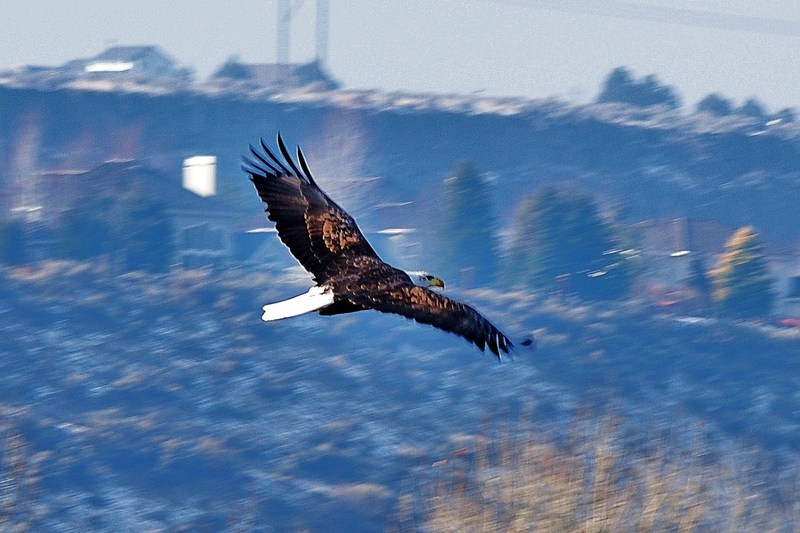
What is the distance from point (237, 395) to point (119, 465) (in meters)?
9.46

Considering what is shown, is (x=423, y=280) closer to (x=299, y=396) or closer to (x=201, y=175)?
(x=299, y=396)

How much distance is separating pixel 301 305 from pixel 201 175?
71284mm

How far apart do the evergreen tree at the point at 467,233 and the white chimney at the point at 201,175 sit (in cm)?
1229

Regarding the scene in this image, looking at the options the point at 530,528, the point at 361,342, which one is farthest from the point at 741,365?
the point at 530,528

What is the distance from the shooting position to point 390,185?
82.9 m

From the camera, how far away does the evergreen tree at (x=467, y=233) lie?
74188 mm

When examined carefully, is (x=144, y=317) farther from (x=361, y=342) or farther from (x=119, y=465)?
(x=119, y=465)

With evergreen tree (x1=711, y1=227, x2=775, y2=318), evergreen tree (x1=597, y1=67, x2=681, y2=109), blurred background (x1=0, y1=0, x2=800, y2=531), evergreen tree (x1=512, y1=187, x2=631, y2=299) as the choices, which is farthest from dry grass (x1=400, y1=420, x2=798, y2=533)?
evergreen tree (x1=597, y1=67, x2=681, y2=109)

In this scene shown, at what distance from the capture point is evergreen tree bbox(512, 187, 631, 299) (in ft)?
244

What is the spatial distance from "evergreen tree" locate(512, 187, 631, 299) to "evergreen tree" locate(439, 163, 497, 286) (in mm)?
1493

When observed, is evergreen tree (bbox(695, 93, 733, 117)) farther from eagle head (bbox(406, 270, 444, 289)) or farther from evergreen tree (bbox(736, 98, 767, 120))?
eagle head (bbox(406, 270, 444, 289))

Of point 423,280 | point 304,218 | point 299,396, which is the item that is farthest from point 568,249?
point 423,280

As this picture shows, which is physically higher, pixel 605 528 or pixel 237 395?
pixel 605 528

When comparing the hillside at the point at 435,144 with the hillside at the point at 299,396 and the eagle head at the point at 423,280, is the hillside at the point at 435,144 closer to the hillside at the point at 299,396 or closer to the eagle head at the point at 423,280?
the hillside at the point at 299,396
